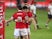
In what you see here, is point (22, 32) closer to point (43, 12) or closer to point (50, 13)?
point (50, 13)

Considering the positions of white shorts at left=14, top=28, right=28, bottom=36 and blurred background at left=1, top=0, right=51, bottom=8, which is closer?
white shorts at left=14, top=28, right=28, bottom=36

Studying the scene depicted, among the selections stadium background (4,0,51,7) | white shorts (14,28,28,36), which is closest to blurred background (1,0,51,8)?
stadium background (4,0,51,7)

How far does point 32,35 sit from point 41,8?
17.9 m

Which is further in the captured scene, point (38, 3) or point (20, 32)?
point (38, 3)

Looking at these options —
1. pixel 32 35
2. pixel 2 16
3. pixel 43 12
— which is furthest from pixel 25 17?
pixel 43 12

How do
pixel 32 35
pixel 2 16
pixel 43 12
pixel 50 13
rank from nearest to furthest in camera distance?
pixel 2 16 < pixel 32 35 < pixel 50 13 < pixel 43 12

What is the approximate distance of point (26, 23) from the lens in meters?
12.0

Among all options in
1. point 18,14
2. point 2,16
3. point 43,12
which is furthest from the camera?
point 43,12

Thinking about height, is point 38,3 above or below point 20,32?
above

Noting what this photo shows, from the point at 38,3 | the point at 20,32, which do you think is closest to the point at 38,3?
the point at 38,3

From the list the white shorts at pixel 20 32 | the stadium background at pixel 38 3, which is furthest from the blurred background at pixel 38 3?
the white shorts at pixel 20 32

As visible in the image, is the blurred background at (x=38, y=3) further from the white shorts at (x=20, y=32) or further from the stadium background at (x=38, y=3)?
the white shorts at (x=20, y=32)

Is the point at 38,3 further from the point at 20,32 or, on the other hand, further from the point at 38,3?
the point at 20,32

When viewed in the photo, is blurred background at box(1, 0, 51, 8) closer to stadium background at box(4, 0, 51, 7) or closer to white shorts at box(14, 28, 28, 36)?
stadium background at box(4, 0, 51, 7)
